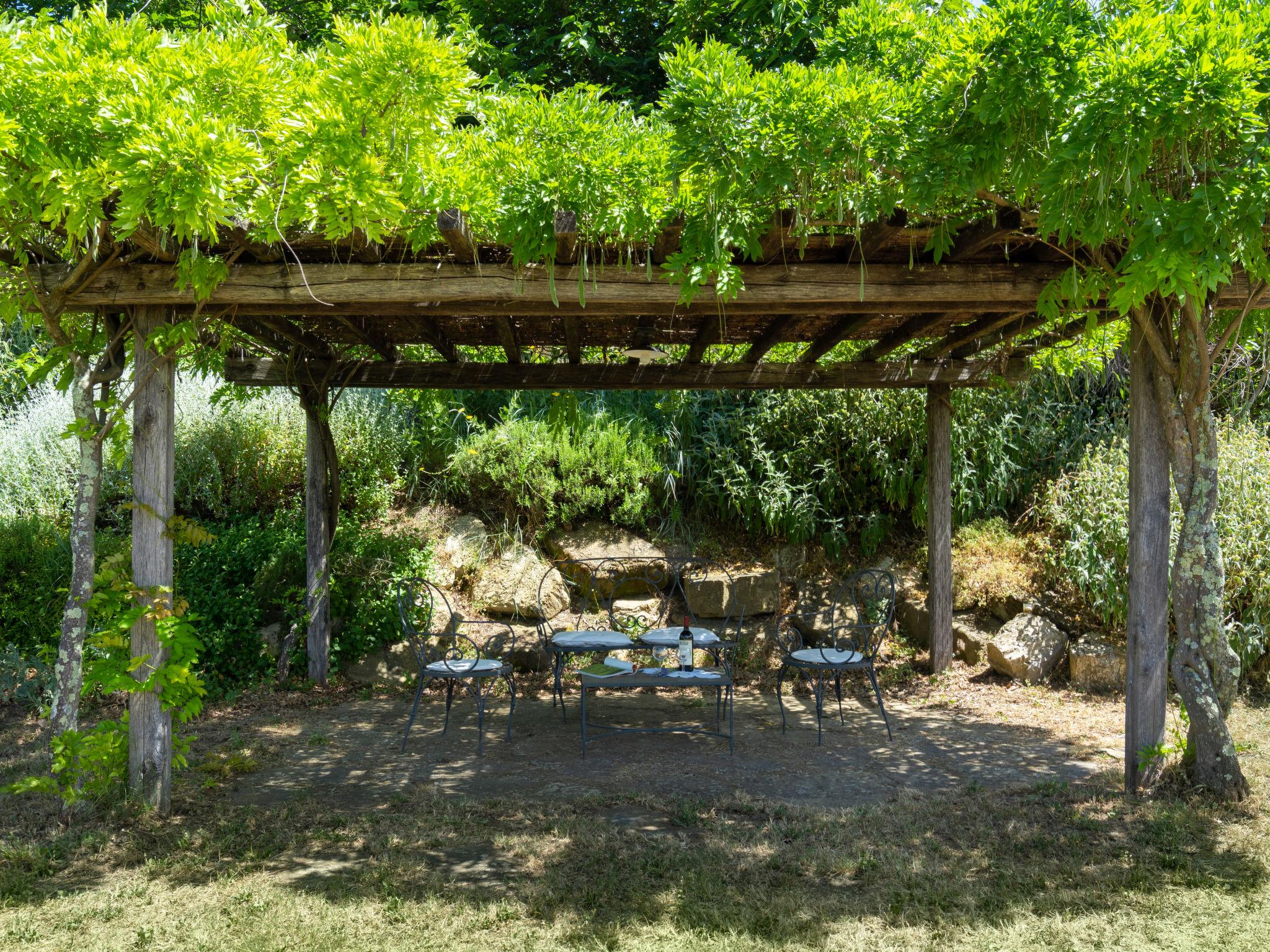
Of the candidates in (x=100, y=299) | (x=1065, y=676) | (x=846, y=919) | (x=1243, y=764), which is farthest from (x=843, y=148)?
(x=1065, y=676)

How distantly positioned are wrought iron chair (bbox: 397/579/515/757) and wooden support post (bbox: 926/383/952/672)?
3.09m

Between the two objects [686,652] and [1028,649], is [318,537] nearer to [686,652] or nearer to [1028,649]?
[686,652]

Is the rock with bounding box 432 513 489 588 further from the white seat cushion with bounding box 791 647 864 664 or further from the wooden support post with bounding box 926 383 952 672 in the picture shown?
the wooden support post with bounding box 926 383 952 672

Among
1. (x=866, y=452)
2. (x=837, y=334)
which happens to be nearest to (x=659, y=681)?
(x=837, y=334)

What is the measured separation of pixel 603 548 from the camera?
755 cm

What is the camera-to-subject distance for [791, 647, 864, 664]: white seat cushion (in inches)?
197

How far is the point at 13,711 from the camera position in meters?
5.74

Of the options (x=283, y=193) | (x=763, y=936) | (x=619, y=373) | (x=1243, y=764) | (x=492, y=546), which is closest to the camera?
(x=763, y=936)

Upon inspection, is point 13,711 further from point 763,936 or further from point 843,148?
point 843,148

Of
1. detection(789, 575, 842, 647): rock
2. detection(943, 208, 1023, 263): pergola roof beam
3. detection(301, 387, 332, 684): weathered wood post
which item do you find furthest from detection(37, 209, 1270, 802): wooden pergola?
detection(789, 575, 842, 647): rock

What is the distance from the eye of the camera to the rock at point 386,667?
21.6 ft

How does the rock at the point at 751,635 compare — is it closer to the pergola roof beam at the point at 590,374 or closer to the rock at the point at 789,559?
the rock at the point at 789,559

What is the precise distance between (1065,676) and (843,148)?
4657 mm

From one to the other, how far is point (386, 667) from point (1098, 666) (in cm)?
496
